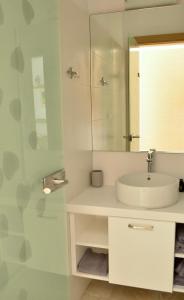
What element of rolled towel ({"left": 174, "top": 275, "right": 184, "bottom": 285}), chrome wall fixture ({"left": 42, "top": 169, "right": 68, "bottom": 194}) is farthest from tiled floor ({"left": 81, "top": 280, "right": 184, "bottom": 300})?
chrome wall fixture ({"left": 42, "top": 169, "right": 68, "bottom": 194})

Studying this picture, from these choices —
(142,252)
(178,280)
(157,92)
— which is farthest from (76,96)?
(178,280)

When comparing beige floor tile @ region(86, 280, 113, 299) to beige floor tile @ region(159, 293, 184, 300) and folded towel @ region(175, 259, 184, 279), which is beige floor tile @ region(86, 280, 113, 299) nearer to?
beige floor tile @ region(159, 293, 184, 300)

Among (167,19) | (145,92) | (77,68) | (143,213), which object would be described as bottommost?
(143,213)

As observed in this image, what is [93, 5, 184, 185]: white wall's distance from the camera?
2025mm

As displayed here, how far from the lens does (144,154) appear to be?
2154 millimetres

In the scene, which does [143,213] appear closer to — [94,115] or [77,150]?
[77,150]

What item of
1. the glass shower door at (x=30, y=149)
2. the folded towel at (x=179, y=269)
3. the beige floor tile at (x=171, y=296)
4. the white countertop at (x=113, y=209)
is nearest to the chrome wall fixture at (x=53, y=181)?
the glass shower door at (x=30, y=149)

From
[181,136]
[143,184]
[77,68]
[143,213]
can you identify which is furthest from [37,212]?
[181,136]

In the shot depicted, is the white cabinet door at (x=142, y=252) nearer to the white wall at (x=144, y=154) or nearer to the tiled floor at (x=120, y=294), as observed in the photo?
the tiled floor at (x=120, y=294)

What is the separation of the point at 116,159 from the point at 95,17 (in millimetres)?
1083

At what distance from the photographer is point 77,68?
197cm

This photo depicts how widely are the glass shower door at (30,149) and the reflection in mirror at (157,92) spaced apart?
0.68m

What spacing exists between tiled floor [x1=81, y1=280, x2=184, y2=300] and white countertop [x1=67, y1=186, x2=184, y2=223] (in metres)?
0.74

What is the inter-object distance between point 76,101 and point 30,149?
0.68 metres
